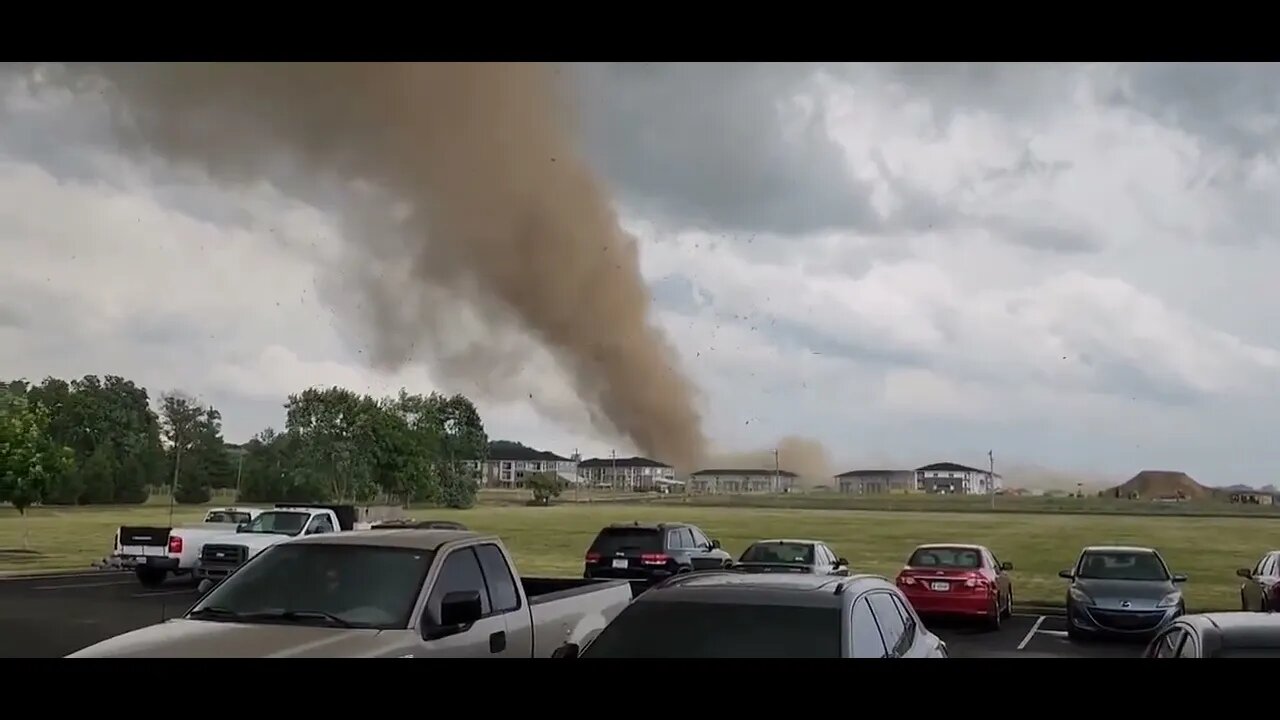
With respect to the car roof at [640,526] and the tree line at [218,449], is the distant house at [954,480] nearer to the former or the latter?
the car roof at [640,526]

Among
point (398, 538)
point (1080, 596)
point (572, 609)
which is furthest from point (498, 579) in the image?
point (1080, 596)

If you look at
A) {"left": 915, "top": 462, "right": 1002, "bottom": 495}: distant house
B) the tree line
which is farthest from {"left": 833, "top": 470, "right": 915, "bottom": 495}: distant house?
the tree line

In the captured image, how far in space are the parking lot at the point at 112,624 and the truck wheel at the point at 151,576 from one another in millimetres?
158

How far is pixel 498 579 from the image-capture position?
21.3ft

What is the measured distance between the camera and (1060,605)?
16.8 m

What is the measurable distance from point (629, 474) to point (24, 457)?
9.51 meters

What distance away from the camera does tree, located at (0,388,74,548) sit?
1761cm

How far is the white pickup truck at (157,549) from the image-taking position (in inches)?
691

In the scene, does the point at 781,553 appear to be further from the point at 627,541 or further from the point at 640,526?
the point at 627,541

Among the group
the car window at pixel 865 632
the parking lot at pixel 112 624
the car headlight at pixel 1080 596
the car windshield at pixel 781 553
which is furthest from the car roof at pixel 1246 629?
the car windshield at pixel 781 553

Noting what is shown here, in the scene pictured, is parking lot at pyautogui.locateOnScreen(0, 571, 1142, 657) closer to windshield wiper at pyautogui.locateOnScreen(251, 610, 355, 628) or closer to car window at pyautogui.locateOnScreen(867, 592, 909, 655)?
windshield wiper at pyautogui.locateOnScreen(251, 610, 355, 628)
